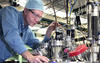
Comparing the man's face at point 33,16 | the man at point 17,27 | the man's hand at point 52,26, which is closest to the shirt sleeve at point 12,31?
the man at point 17,27

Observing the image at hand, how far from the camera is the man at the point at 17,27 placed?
1.12 m

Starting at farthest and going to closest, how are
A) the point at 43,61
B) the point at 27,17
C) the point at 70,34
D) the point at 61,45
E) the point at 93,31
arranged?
the point at 27,17 < the point at 70,34 < the point at 61,45 < the point at 43,61 < the point at 93,31

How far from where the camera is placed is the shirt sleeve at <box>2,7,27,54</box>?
3.69 ft

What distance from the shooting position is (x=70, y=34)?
1.18 metres

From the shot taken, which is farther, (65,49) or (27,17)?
(27,17)

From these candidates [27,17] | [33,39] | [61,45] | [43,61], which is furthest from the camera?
[33,39]

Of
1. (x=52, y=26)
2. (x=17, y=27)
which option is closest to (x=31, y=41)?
(x=52, y=26)

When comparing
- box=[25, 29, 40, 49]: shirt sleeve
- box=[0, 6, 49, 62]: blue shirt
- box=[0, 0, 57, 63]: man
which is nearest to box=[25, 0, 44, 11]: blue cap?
box=[0, 0, 57, 63]: man

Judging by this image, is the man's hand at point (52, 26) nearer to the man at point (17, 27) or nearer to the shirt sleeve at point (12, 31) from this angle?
the man at point (17, 27)

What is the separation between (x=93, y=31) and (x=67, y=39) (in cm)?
30

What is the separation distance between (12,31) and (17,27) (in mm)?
99

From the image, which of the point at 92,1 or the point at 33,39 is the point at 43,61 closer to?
the point at 92,1

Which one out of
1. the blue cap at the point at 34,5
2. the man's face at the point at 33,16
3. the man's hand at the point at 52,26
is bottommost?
the man's hand at the point at 52,26

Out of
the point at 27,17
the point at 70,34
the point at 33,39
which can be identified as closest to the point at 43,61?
the point at 70,34
